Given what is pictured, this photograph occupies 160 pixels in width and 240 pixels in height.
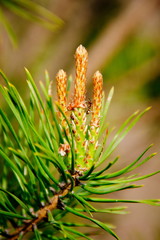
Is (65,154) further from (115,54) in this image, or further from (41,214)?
(115,54)

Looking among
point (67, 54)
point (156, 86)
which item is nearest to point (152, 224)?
point (156, 86)

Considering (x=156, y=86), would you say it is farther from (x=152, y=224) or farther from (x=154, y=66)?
(x=152, y=224)

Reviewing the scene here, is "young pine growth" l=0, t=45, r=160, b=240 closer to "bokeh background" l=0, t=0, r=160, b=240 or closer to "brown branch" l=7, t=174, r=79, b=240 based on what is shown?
"brown branch" l=7, t=174, r=79, b=240

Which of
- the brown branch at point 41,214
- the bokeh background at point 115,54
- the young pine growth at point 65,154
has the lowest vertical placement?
the brown branch at point 41,214

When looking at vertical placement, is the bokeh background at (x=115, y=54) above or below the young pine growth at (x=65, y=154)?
above

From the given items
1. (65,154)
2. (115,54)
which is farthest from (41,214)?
(115,54)

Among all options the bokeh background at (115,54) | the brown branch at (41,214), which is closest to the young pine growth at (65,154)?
the brown branch at (41,214)

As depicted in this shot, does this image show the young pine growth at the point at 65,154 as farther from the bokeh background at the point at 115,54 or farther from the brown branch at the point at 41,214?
the bokeh background at the point at 115,54

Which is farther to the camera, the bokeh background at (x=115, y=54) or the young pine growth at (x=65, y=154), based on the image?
the bokeh background at (x=115, y=54)
